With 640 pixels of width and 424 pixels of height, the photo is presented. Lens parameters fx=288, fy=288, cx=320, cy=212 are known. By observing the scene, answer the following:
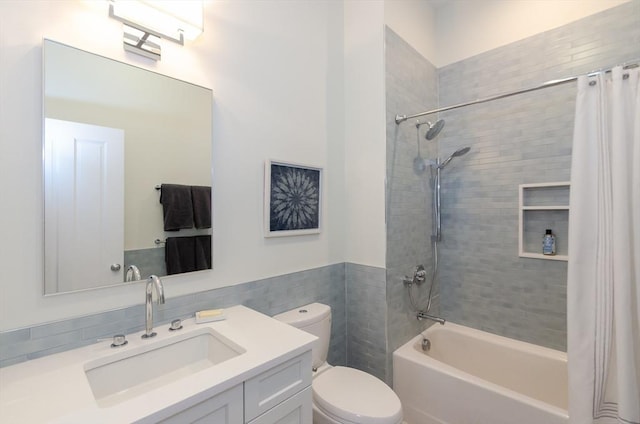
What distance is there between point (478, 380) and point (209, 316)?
154 cm

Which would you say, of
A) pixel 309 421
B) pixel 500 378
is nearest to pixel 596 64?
pixel 500 378

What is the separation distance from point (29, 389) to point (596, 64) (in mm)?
3158

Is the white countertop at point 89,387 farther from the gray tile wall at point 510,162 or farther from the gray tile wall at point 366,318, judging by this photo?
the gray tile wall at point 510,162

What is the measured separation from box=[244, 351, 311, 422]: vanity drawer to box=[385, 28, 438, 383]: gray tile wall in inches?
38.2

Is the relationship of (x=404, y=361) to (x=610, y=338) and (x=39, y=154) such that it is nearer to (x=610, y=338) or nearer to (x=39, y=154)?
(x=610, y=338)

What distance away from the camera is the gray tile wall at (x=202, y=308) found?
997 mm

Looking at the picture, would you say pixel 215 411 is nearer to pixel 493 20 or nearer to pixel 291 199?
pixel 291 199

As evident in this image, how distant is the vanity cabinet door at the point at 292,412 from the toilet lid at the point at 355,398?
31cm

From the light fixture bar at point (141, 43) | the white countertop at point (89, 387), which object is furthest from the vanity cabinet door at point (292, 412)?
the light fixture bar at point (141, 43)

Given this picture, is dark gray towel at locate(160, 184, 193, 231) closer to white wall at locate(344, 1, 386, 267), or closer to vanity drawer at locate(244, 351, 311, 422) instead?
vanity drawer at locate(244, 351, 311, 422)

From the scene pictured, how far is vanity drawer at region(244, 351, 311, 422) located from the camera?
37.8 inches

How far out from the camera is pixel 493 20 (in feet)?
7.34

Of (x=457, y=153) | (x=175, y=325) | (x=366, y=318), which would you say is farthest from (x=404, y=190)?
(x=175, y=325)

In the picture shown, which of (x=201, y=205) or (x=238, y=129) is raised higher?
(x=238, y=129)
